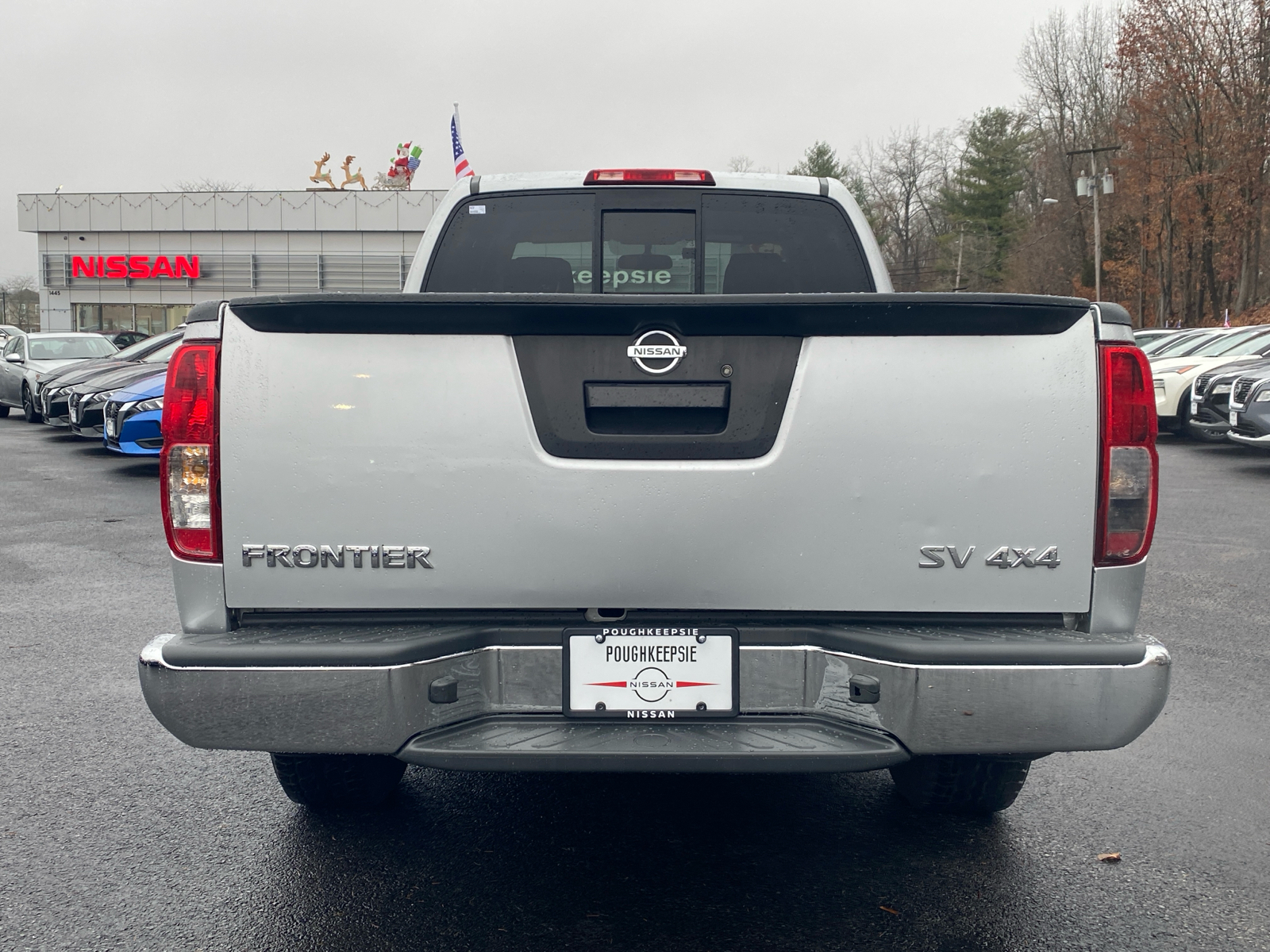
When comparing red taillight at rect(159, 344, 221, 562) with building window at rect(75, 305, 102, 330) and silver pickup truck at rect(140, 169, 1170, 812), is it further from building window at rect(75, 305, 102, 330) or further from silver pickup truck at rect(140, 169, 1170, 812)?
building window at rect(75, 305, 102, 330)

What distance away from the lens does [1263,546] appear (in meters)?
8.46

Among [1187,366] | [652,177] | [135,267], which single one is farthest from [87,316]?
[652,177]

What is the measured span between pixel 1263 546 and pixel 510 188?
22.0ft

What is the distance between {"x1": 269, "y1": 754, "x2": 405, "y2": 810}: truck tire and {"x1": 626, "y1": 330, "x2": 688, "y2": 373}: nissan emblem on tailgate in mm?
1480

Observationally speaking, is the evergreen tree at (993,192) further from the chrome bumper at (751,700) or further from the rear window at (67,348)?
the chrome bumper at (751,700)

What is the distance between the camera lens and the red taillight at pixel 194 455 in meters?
2.56

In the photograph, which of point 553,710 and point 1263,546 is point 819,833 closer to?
point 553,710

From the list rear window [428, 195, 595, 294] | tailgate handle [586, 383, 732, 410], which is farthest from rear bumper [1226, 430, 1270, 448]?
tailgate handle [586, 383, 732, 410]

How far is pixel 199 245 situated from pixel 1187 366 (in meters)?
45.4

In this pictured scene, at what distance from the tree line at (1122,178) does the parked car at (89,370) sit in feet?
115

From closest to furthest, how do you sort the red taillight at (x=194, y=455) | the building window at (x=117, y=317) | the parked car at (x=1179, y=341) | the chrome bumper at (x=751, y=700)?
the chrome bumper at (x=751, y=700)
the red taillight at (x=194, y=455)
the parked car at (x=1179, y=341)
the building window at (x=117, y=317)

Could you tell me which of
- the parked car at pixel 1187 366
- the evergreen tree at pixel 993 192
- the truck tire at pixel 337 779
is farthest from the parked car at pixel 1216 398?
the evergreen tree at pixel 993 192

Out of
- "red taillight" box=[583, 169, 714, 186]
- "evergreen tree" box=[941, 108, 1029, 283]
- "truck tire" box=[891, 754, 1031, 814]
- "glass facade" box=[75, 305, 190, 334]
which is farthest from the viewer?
"evergreen tree" box=[941, 108, 1029, 283]

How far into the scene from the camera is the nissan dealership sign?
51625 mm
